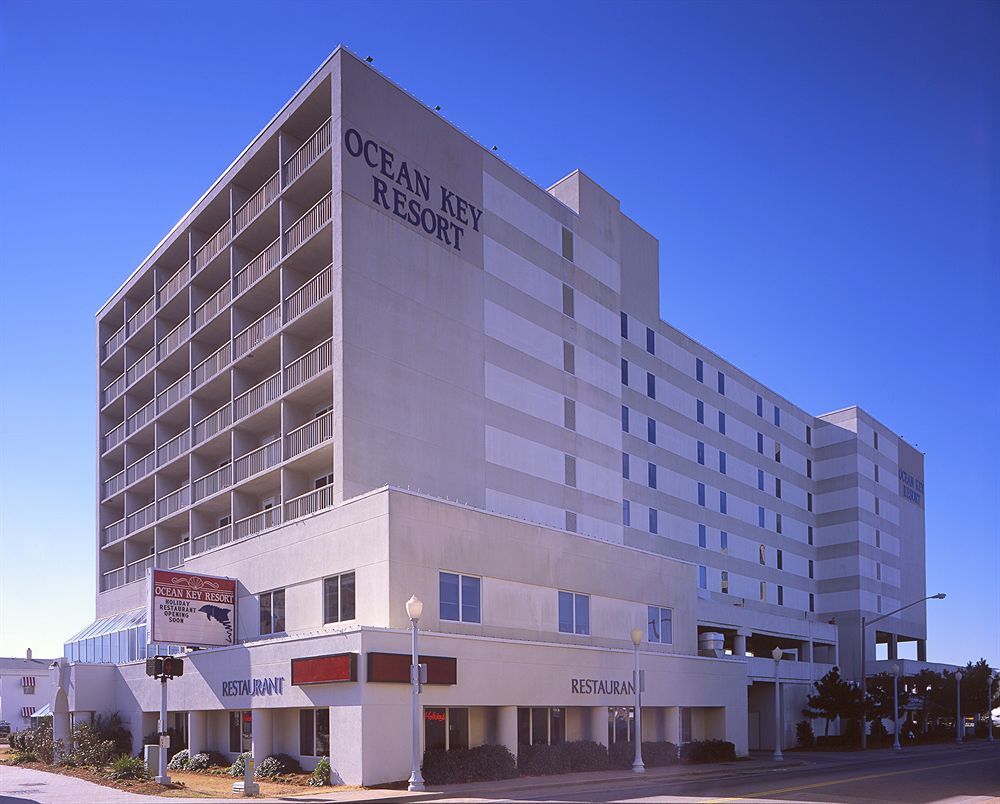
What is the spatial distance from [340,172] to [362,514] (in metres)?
14.6

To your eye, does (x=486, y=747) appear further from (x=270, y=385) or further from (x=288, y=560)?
(x=270, y=385)

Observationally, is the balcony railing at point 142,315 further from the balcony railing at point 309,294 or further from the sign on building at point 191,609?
the sign on building at point 191,609

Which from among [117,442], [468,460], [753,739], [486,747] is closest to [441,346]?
[468,460]

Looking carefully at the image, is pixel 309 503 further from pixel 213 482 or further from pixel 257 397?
pixel 213 482

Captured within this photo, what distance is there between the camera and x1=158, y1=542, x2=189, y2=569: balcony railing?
5238 cm

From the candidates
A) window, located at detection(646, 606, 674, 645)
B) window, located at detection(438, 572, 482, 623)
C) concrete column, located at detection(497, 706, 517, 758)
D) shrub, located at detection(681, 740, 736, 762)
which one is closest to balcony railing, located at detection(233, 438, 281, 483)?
window, located at detection(438, 572, 482, 623)

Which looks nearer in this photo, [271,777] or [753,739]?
[271,777]

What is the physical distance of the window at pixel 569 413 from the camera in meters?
51.3

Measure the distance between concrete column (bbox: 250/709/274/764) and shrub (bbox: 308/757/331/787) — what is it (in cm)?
476

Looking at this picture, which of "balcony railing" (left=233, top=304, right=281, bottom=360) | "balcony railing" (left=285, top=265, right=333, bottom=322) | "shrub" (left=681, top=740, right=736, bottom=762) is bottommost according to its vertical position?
"shrub" (left=681, top=740, right=736, bottom=762)

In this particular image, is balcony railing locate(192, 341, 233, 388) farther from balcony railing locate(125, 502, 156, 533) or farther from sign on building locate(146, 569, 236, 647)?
sign on building locate(146, 569, 236, 647)

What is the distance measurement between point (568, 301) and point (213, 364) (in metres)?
18.4

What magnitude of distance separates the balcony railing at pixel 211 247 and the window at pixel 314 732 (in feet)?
82.4

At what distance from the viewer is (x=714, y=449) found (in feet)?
230
